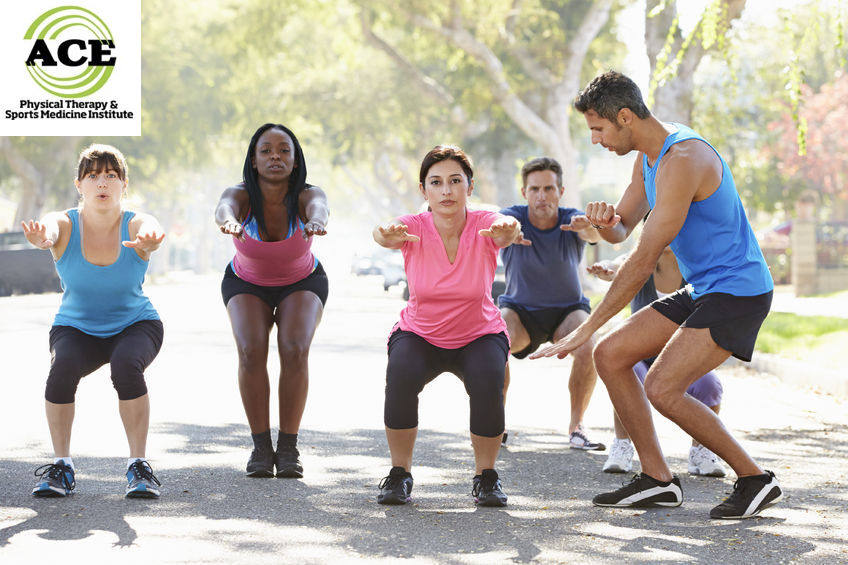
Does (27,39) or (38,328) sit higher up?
(27,39)

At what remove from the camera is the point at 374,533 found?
5.17m

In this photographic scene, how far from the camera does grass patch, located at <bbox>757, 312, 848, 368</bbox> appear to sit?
12953 millimetres

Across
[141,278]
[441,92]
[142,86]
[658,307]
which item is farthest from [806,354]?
[142,86]

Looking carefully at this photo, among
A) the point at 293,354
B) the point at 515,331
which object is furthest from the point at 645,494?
the point at 515,331

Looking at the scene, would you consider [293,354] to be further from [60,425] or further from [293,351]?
[60,425]

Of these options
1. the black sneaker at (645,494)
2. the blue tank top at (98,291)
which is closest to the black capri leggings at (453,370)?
the black sneaker at (645,494)

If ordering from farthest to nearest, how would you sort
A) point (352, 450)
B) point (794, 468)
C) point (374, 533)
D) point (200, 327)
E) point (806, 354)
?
point (200, 327) < point (806, 354) < point (352, 450) < point (794, 468) < point (374, 533)

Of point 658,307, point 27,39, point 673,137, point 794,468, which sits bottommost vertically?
point 794,468

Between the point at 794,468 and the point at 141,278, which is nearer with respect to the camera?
the point at 141,278

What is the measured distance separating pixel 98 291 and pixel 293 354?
3.70 ft

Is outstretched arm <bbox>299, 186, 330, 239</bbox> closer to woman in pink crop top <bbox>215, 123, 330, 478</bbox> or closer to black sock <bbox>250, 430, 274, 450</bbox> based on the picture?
woman in pink crop top <bbox>215, 123, 330, 478</bbox>

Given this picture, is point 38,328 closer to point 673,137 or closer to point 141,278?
point 141,278

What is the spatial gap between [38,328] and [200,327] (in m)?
2.54

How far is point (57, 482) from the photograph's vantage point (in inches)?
231
